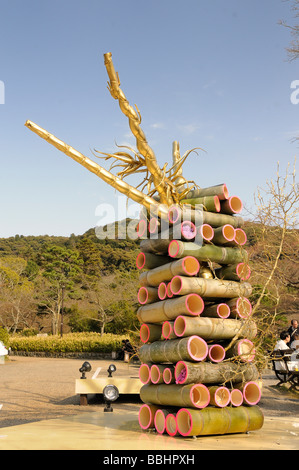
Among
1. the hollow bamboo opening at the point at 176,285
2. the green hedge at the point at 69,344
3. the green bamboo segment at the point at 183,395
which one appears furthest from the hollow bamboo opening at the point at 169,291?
the green hedge at the point at 69,344

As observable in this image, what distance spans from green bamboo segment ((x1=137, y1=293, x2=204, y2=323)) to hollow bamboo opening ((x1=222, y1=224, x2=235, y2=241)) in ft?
2.80

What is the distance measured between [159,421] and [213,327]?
1211 millimetres

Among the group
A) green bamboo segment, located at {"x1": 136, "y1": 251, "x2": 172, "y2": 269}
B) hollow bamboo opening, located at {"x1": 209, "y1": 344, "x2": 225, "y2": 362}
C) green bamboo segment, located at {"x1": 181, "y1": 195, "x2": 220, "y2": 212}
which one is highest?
green bamboo segment, located at {"x1": 181, "y1": 195, "x2": 220, "y2": 212}

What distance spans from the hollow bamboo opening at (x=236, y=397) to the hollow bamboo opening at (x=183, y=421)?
0.58m

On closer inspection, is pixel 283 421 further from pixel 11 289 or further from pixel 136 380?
pixel 11 289

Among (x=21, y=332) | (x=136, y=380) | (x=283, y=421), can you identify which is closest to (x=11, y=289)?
(x=21, y=332)

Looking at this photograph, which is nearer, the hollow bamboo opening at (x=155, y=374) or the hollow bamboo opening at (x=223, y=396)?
the hollow bamboo opening at (x=223, y=396)

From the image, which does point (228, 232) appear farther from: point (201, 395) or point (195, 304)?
point (201, 395)

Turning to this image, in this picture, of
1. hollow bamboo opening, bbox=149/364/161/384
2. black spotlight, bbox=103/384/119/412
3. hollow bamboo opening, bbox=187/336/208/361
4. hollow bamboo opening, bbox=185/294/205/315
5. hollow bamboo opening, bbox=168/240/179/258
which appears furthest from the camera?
black spotlight, bbox=103/384/119/412

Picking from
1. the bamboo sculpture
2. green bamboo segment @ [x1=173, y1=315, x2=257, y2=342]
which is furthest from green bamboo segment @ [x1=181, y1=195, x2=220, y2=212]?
green bamboo segment @ [x1=173, y1=315, x2=257, y2=342]

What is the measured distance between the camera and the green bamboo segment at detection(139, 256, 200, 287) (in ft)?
18.1

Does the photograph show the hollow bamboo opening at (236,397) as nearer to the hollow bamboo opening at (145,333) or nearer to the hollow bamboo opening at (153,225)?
the hollow bamboo opening at (145,333)

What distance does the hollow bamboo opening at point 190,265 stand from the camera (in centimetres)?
550

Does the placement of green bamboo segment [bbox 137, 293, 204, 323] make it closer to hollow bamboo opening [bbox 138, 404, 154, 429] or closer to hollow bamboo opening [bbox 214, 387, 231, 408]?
hollow bamboo opening [bbox 214, 387, 231, 408]
